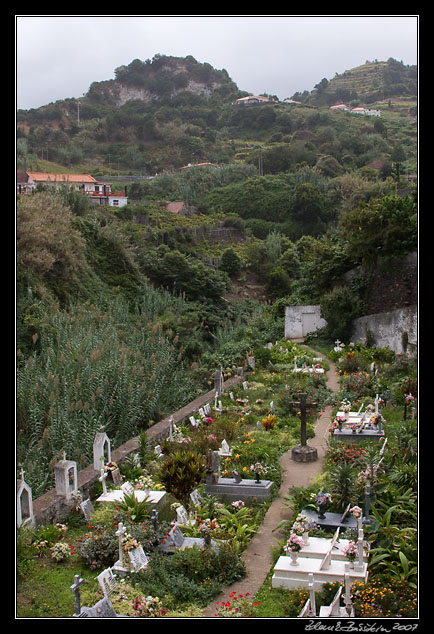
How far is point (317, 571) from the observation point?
729 cm

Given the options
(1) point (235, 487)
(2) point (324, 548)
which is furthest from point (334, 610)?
(1) point (235, 487)

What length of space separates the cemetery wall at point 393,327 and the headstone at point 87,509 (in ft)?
43.8

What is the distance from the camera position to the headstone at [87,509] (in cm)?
888

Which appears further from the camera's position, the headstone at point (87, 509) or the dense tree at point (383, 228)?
the dense tree at point (383, 228)

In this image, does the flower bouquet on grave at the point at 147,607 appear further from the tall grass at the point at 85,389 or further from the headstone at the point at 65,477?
the tall grass at the point at 85,389

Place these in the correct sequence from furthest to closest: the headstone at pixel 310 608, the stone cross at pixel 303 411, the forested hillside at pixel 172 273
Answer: the forested hillside at pixel 172 273 < the stone cross at pixel 303 411 < the headstone at pixel 310 608

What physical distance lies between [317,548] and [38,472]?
15.4 feet

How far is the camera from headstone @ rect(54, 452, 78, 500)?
894cm

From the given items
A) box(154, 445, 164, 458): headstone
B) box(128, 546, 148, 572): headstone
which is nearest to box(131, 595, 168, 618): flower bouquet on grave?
box(128, 546, 148, 572): headstone

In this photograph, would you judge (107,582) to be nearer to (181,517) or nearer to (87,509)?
(181,517)

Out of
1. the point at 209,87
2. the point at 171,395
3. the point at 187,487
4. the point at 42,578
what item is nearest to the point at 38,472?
the point at 187,487

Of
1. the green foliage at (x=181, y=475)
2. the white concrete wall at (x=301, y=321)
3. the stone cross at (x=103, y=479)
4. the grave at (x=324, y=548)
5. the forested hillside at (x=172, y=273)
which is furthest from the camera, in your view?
the white concrete wall at (x=301, y=321)

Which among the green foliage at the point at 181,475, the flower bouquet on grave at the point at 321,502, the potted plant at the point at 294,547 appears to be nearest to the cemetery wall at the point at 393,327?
the green foliage at the point at 181,475

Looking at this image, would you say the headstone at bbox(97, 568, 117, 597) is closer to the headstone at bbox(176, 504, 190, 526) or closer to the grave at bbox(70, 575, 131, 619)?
the grave at bbox(70, 575, 131, 619)
